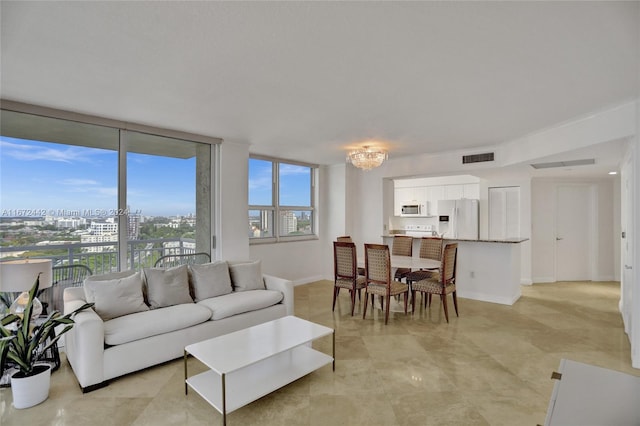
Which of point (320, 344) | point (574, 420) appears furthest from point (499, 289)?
point (574, 420)

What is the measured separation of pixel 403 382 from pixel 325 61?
2.54 metres

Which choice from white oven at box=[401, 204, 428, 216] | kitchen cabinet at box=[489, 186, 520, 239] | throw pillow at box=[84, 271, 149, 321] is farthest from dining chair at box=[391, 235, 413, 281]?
throw pillow at box=[84, 271, 149, 321]

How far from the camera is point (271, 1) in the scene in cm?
165

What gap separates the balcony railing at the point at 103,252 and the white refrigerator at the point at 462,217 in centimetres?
559

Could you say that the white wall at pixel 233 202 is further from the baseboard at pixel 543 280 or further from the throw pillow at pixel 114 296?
the baseboard at pixel 543 280

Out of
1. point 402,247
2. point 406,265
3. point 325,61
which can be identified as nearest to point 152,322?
point 325,61

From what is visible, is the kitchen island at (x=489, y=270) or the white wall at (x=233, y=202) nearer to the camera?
the white wall at (x=233, y=202)

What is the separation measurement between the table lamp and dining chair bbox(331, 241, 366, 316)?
3.20 metres

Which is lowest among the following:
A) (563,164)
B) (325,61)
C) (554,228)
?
(554,228)

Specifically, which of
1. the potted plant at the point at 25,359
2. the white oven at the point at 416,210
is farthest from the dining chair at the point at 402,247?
the potted plant at the point at 25,359

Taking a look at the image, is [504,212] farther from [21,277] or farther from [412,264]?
[21,277]

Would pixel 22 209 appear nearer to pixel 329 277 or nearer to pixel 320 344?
pixel 320 344

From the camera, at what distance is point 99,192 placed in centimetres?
373

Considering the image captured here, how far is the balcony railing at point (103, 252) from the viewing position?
3316 mm
